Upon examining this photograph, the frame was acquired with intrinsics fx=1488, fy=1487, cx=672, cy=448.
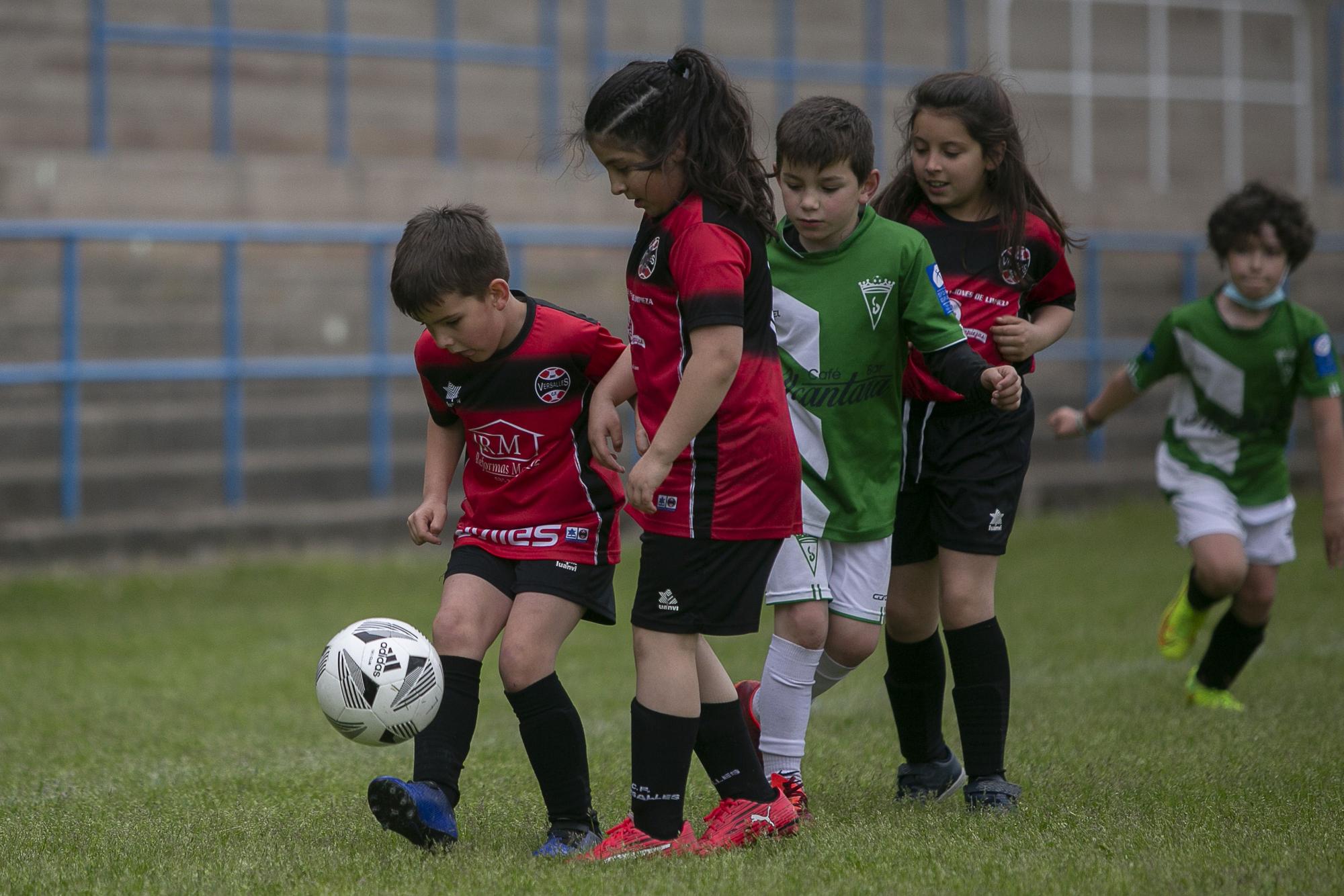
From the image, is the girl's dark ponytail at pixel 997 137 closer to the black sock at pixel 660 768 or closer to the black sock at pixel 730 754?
the black sock at pixel 730 754

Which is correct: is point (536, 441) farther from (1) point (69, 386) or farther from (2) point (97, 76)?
(2) point (97, 76)

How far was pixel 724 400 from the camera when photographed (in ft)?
10.3

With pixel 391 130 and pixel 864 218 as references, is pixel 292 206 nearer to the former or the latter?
pixel 391 130

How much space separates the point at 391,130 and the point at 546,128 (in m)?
2.26

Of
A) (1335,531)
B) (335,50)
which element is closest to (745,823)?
(1335,531)

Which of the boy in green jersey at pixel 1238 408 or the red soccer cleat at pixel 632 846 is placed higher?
the boy in green jersey at pixel 1238 408

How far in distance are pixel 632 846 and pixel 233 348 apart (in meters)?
7.30

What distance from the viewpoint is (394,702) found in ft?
10.5

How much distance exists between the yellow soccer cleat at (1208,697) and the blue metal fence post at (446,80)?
882 centimetres

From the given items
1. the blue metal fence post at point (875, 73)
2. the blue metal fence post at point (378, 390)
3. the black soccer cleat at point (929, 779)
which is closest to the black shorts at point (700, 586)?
the black soccer cleat at point (929, 779)

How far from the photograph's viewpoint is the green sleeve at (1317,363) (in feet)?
16.7

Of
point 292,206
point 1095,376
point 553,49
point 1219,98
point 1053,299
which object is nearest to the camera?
point 1053,299

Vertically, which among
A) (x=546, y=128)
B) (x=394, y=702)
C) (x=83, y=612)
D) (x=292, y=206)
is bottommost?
(x=83, y=612)

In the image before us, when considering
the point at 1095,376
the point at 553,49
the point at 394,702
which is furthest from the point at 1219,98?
the point at 394,702
